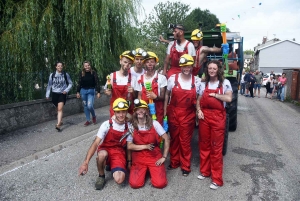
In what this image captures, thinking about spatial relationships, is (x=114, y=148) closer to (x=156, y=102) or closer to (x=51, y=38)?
(x=156, y=102)

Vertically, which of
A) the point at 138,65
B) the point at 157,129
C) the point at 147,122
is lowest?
the point at 157,129

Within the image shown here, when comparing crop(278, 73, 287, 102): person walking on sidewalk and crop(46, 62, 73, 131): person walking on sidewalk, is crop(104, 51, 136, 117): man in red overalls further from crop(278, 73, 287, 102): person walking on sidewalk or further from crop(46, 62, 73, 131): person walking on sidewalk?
crop(278, 73, 287, 102): person walking on sidewalk

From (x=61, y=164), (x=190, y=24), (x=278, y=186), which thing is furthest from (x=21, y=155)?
(x=190, y=24)

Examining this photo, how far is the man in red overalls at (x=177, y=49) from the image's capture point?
4.66 metres

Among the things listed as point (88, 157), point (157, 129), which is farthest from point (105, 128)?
point (157, 129)

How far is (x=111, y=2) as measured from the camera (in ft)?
31.2

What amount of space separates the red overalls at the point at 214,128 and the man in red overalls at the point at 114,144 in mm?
1124

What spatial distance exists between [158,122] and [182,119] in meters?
0.36

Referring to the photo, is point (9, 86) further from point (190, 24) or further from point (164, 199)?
point (190, 24)

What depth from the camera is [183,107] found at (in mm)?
4141

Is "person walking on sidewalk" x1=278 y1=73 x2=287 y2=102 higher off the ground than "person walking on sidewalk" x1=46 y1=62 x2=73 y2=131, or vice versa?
"person walking on sidewalk" x1=46 y1=62 x2=73 y2=131

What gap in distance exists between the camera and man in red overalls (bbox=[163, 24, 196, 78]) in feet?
15.3

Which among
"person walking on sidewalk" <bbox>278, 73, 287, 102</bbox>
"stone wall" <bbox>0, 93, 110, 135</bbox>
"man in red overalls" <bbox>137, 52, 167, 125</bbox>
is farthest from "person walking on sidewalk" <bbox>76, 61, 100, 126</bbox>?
"person walking on sidewalk" <bbox>278, 73, 287, 102</bbox>

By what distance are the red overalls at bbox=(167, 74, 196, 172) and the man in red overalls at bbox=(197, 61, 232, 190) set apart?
→ 0.65 feet
